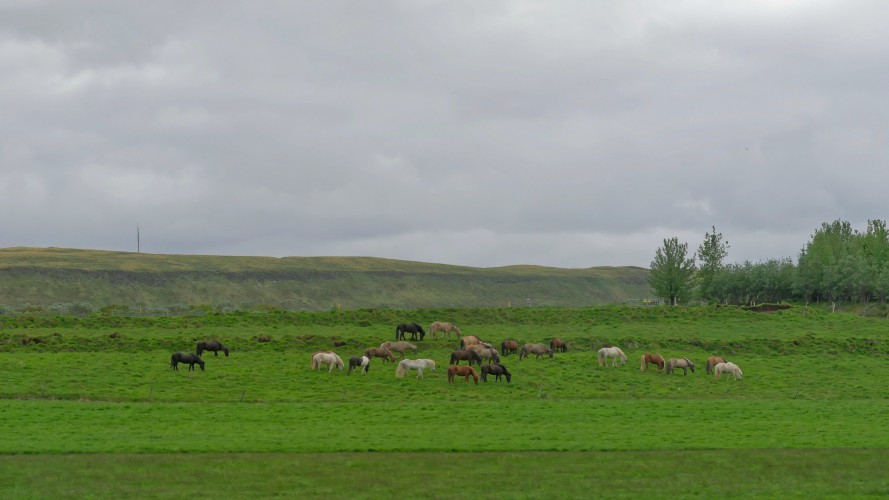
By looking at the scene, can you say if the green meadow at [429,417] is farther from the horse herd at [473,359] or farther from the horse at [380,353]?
the horse herd at [473,359]

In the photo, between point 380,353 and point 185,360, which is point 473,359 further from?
point 185,360

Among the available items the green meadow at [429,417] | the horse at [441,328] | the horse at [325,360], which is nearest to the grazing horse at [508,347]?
the green meadow at [429,417]

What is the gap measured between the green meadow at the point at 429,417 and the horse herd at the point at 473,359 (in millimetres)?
639

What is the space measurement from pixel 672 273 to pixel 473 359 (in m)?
70.2

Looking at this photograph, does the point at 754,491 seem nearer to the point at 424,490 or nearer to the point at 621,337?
the point at 424,490

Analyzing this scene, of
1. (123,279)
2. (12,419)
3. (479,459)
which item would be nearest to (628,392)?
(479,459)

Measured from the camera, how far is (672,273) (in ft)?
371

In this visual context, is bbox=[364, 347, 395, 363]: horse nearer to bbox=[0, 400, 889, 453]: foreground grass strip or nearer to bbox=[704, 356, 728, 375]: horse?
bbox=[0, 400, 889, 453]: foreground grass strip

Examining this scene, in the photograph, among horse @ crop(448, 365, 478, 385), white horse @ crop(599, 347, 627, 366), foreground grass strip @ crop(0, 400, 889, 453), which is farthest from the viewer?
white horse @ crop(599, 347, 627, 366)

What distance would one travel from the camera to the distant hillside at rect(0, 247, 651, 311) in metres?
134

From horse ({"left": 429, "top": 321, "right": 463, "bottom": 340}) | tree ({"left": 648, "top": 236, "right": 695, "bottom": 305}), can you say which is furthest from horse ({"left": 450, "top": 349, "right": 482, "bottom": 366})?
tree ({"left": 648, "top": 236, "right": 695, "bottom": 305})

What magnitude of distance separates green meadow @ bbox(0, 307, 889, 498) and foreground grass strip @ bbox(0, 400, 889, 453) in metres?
0.13

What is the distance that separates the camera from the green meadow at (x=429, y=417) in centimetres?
2316

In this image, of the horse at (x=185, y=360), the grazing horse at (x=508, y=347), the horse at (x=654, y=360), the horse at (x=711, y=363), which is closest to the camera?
the horse at (x=185, y=360)
